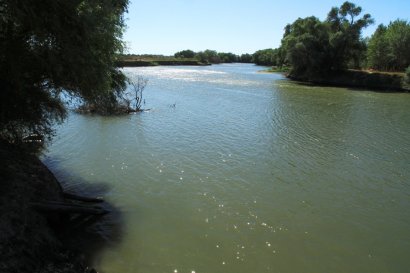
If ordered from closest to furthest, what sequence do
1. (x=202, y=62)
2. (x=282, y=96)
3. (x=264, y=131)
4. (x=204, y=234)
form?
1. (x=204, y=234)
2. (x=264, y=131)
3. (x=282, y=96)
4. (x=202, y=62)

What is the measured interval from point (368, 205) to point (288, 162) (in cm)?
564

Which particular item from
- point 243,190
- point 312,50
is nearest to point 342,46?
point 312,50

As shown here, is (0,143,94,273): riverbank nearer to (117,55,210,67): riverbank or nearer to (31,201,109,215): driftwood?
(31,201,109,215): driftwood

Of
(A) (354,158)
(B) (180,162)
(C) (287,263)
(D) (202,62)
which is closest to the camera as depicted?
(C) (287,263)

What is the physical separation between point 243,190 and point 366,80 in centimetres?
6110

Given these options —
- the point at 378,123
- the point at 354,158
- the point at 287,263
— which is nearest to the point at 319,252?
the point at 287,263

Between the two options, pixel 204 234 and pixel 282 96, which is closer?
pixel 204 234

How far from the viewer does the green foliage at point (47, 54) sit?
11.1 m

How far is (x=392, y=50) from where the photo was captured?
73875 millimetres

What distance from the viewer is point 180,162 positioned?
19.3 metres

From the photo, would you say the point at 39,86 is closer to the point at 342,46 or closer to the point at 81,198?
the point at 81,198

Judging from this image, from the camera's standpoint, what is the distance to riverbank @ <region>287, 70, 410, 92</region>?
211ft

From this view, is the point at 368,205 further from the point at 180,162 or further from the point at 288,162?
the point at 180,162

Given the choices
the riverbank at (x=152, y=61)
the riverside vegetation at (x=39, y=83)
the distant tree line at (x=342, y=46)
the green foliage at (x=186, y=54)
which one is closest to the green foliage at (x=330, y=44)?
the distant tree line at (x=342, y=46)
